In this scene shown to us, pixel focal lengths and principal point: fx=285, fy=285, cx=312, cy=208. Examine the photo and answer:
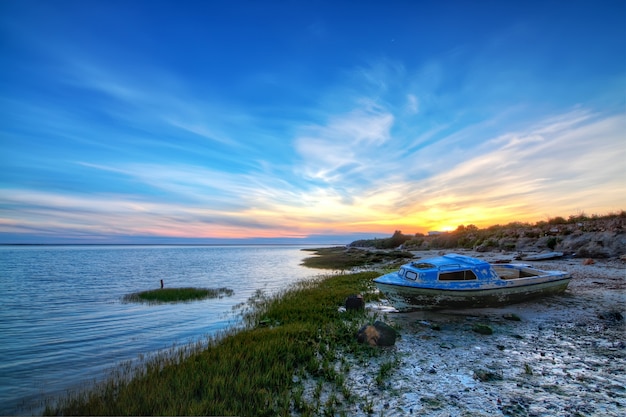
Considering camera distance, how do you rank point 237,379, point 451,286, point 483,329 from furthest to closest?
1. point 451,286
2. point 483,329
3. point 237,379

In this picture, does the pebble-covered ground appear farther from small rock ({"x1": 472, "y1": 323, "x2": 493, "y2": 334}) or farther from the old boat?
the old boat

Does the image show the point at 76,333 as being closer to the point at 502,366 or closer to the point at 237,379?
the point at 237,379

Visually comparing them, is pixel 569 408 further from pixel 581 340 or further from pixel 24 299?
pixel 24 299

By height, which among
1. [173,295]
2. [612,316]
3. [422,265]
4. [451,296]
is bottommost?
[173,295]

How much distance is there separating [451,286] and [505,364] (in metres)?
4.87

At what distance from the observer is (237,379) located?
6656 millimetres

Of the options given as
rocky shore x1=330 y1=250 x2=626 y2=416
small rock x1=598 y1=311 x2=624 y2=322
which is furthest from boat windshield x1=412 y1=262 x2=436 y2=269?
small rock x1=598 y1=311 x2=624 y2=322

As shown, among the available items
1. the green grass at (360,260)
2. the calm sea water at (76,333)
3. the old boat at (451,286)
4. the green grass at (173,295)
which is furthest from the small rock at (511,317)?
the green grass at (360,260)

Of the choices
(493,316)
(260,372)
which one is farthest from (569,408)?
(493,316)

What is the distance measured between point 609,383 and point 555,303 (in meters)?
9.04

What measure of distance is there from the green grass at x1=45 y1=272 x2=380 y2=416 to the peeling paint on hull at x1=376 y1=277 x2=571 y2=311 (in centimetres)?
309

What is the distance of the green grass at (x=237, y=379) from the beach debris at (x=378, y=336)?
1.06 ft

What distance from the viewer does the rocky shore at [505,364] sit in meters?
5.77

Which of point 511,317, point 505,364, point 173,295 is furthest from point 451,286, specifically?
point 173,295
